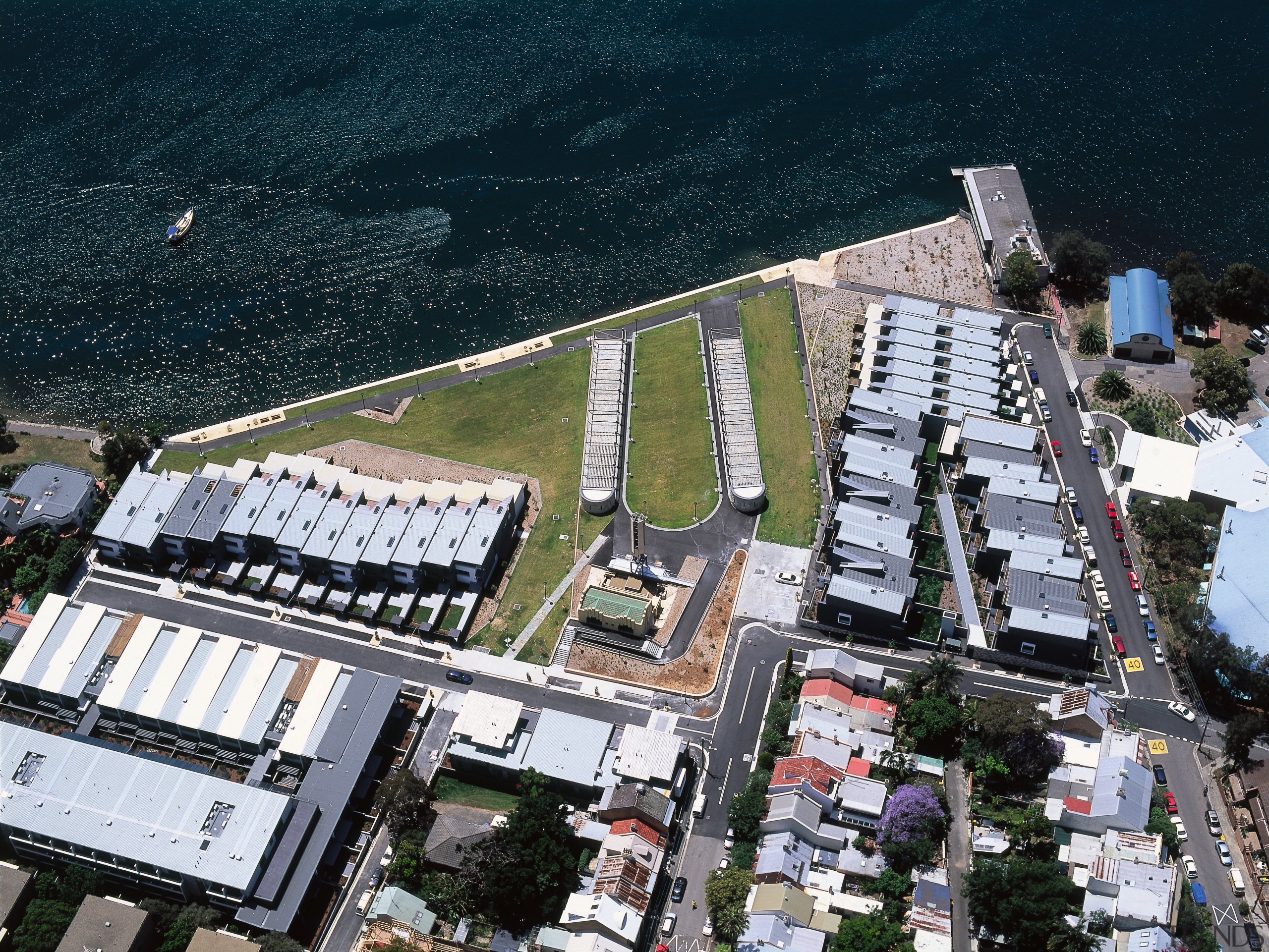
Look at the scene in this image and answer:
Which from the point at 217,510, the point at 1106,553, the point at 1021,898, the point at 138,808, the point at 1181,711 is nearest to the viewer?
the point at 1021,898

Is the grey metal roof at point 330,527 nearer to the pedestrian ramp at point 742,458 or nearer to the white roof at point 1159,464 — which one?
the pedestrian ramp at point 742,458

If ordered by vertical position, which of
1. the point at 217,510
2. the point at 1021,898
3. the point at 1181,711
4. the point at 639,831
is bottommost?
the point at 639,831

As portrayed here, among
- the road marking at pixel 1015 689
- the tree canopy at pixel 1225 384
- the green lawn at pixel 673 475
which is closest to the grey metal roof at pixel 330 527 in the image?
the green lawn at pixel 673 475

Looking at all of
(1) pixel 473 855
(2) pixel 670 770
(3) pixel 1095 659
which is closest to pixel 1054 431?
(3) pixel 1095 659

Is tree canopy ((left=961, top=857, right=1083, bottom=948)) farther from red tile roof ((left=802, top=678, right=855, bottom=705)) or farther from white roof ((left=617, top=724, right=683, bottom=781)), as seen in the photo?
white roof ((left=617, top=724, right=683, bottom=781))

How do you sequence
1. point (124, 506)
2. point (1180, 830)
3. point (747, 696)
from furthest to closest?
point (124, 506) < point (747, 696) < point (1180, 830)

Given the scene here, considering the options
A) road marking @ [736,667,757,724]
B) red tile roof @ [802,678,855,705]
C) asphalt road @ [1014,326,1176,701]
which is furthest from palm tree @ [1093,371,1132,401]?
road marking @ [736,667,757,724]

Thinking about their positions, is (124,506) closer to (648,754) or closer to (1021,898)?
(648,754)

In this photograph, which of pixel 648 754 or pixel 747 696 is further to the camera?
pixel 747 696

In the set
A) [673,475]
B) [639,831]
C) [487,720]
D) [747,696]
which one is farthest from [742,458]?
[639,831]
